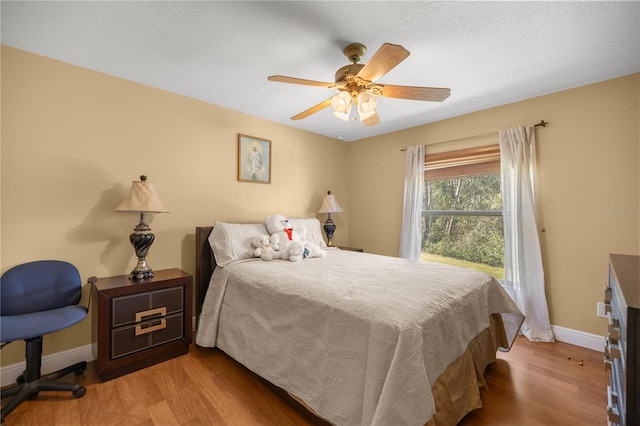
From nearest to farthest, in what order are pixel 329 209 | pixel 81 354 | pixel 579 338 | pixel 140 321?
pixel 140 321 → pixel 81 354 → pixel 579 338 → pixel 329 209

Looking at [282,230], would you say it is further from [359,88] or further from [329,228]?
[359,88]

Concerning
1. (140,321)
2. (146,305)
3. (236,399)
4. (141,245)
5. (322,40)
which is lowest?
(236,399)

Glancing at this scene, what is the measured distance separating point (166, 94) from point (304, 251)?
204 centimetres

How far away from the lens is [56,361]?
2.05 m

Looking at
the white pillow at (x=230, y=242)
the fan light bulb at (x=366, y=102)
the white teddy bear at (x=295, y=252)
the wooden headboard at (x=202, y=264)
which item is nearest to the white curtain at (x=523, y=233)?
the fan light bulb at (x=366, y=102)

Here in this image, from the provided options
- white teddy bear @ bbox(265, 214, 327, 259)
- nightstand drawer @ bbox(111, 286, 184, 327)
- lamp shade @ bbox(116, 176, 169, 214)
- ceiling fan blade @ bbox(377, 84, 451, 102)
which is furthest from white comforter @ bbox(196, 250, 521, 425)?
ceiling fan blade @ bbox(377, 84, 451, 102)

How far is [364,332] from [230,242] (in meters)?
1.68

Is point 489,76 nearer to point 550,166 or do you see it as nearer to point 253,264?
point 550,166

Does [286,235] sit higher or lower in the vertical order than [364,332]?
higher

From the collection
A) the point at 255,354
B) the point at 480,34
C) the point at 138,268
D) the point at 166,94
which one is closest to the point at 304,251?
the point at 255,354

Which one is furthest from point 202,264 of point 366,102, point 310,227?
point 366,102

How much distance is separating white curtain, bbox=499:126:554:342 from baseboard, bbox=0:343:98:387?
389 cm

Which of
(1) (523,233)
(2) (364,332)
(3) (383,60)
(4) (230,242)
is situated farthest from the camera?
(1) (523,233)

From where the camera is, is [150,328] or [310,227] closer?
[150,328]
